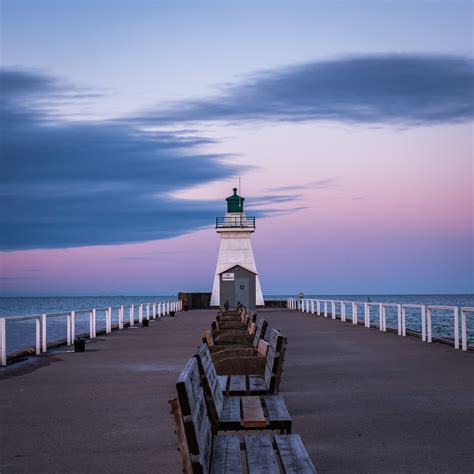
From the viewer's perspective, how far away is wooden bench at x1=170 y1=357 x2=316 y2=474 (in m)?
4.34

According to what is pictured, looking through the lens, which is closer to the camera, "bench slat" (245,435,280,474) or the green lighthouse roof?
"bench slat" (245,435,280,474)

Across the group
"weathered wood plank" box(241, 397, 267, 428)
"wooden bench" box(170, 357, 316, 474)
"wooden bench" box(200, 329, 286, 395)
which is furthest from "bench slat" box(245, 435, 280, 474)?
"wooden bench" box(200, 329, 286, 395)

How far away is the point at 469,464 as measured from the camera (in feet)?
21.3

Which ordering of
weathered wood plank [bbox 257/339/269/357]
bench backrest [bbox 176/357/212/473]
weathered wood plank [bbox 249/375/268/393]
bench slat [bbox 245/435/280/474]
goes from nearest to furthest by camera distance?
bench backrest [bbox 176/357/212/473] → bench slat [bbox 245/435/280/474] → weathered wood plank [bbox 249/375/268/393] → weathered wood plank [bbox 257/339/269/357]

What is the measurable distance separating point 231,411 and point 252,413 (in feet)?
0.65

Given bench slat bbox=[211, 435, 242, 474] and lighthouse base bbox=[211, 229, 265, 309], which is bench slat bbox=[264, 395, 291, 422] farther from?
lighthouse base bbox=[211, 229, 265, 309]

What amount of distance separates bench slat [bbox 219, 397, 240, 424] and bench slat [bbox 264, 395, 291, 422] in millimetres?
247

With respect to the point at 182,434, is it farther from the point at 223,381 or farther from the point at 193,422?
the point at 223,381

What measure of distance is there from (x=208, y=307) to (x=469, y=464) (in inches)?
2087

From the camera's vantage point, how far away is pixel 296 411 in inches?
367

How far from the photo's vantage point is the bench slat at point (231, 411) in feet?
20.3

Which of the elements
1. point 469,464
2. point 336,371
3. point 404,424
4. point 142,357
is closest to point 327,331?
point 142,357

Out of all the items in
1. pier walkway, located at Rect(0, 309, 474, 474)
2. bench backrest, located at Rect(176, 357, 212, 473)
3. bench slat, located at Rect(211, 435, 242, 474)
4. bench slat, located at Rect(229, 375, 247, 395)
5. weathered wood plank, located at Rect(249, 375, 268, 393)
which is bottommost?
pier walkway, located at Rect(0, 309, 474, 474)

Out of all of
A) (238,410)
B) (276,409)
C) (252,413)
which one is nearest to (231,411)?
(238,410)
